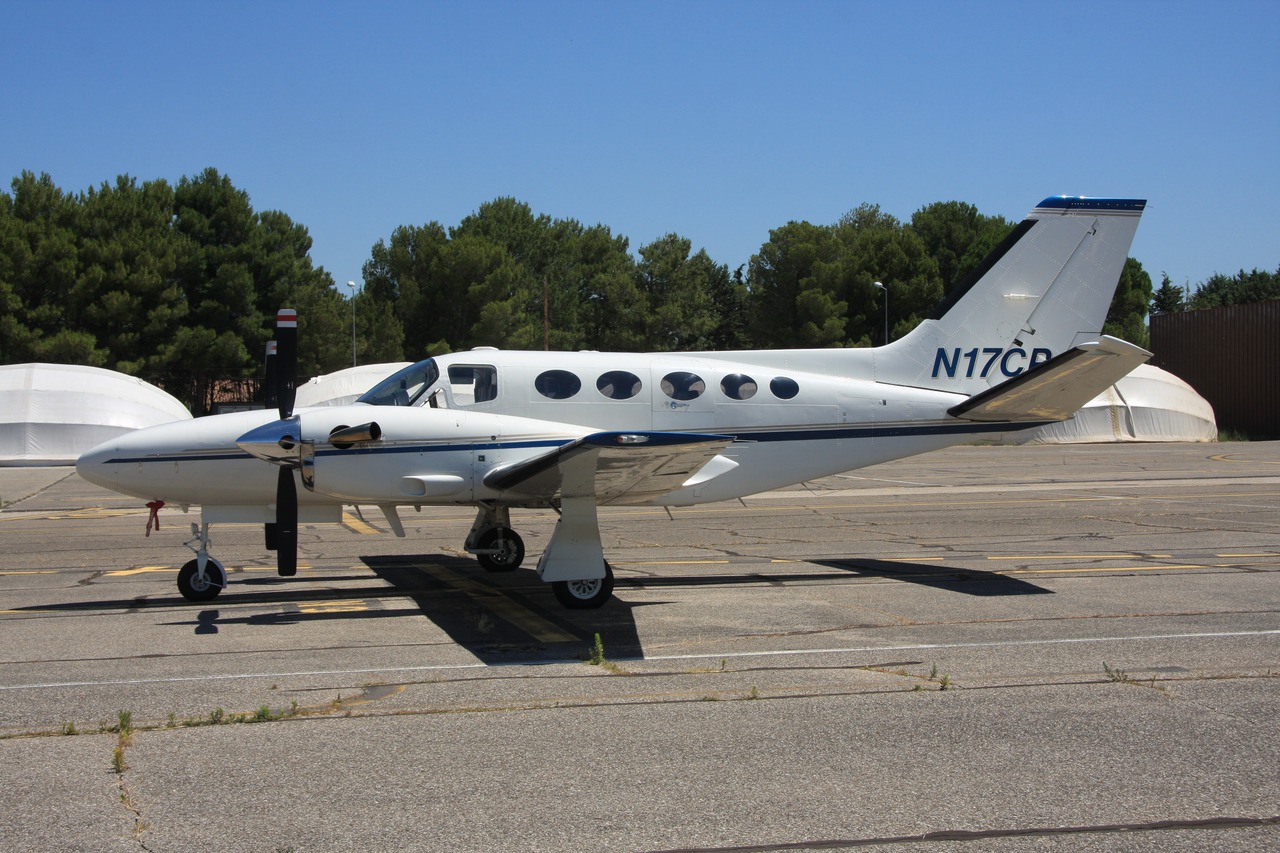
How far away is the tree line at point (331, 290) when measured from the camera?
5672 centimetres

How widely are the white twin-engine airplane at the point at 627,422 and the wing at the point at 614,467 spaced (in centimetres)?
3

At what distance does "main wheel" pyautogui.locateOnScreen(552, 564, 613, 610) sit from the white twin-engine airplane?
0.03 m

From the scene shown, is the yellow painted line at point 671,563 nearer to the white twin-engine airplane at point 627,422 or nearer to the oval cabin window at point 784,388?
the white twin-engine airplane at point 627,422

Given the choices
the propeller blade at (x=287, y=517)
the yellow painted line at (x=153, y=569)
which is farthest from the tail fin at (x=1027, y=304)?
the yellow painted line at (x=153, y=569)

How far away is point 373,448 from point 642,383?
3642 mm

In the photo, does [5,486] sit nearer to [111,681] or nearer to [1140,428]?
[111,681]

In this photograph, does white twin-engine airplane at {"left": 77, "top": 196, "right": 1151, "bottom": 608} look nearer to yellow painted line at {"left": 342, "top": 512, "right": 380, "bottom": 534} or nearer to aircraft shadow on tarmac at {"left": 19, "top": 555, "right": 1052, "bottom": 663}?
aircraft shadow on tarmac at {"left": 19, "top": 555, "right": 1052, "bottom": 663}

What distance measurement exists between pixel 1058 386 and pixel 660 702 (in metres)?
7.78

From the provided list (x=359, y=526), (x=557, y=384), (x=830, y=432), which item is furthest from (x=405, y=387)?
(x=359, y=526)

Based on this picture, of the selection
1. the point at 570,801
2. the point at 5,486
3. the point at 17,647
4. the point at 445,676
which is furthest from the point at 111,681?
the point at 5,486

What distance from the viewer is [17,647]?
32.8 feet

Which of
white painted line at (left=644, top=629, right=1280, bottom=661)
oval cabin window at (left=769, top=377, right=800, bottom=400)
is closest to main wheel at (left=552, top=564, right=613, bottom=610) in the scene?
white painted line at (left=644, top=629, right=1280, bottom=661)

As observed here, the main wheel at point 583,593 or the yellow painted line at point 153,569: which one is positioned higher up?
the main wheel at point 583,593

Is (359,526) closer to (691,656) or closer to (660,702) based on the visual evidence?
(691,656)
